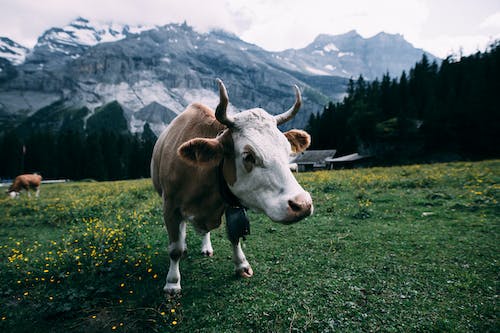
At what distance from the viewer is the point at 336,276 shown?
16.2 ft

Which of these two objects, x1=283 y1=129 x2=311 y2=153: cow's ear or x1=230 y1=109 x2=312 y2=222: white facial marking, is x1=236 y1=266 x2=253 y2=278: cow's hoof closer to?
x1=230 y1=109 x2=312 y2=222: white facial marking

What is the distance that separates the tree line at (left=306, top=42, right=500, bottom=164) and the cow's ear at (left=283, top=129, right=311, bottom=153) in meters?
49.3

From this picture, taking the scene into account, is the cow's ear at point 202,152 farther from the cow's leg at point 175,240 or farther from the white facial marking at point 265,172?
the cow's leg at point 175,240

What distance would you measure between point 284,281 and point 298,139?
7.82 ft

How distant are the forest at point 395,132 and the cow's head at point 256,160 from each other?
50.7 meters

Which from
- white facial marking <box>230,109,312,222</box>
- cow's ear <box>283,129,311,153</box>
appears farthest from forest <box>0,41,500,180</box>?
white facial marking <box>230,109,312,222</box>

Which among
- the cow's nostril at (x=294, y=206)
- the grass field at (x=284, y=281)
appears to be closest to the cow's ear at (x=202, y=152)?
the cow's nostril at (x=294, y=206)

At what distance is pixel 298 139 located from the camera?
4797 mm

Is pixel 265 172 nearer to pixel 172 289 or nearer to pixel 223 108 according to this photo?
pixel 223 108

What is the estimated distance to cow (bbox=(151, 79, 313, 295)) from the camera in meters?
3.56

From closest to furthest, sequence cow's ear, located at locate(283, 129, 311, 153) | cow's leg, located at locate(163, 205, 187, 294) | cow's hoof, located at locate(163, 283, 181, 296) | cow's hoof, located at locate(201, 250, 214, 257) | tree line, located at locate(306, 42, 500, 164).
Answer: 1. cow's hoof, located at locate(163, 283, 181, 296)
2. cow's ear, located at locate(283, 129, 311, 153)
3. cow's leg, located at locate(163, 205, 187, 294)
4. cow's hoof, located at locate(201, 250, 214, 257)
5. tree line, located at locate(306, 42, 500, 164)

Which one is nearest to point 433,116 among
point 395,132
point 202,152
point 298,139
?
point 395,132

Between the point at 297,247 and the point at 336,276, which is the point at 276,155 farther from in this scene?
the point at 297,247

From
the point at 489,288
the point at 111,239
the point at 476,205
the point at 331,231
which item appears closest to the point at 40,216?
the point at 111,239
